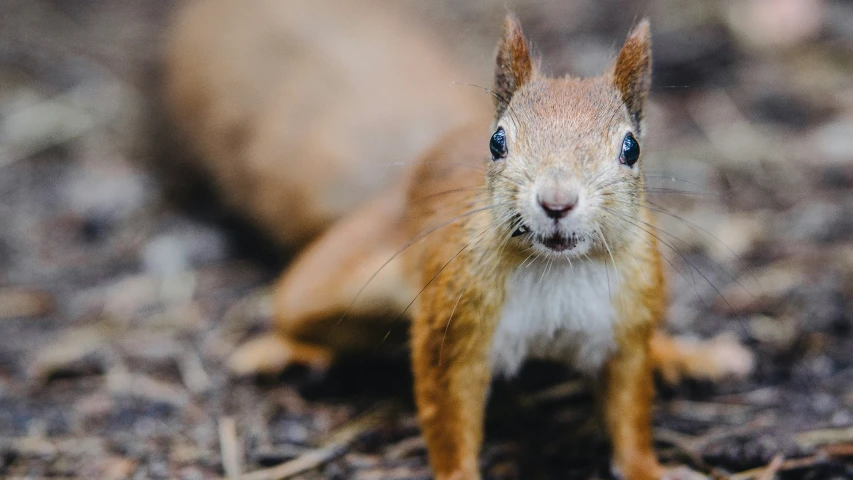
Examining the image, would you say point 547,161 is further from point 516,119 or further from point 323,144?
point 323,144

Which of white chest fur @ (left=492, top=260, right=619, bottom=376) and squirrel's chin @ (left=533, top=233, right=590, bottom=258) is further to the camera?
white chest fur @ (left=492, top=260, right=619, bottom=376)

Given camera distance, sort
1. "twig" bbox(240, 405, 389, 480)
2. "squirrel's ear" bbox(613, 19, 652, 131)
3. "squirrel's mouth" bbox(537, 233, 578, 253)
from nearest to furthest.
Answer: "squirrel's mouth" bbox(537, 233, 578, 253) < "squirrel's ear" bbox(613, 19, 652, 131) < "twig" bbox(240, 405, 389, 480)

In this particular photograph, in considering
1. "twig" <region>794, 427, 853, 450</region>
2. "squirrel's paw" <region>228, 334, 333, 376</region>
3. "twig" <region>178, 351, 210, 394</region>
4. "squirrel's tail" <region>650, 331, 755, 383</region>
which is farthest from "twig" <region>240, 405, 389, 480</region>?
"twig" <region>794, 427, 853, 450</region>

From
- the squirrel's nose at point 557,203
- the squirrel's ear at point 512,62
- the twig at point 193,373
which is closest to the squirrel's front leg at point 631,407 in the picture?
the squirrel's nose at point 557,203

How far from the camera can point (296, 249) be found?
4320 mm

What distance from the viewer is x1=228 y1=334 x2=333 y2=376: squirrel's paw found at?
12.3 ft

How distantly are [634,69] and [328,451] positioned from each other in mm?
1711

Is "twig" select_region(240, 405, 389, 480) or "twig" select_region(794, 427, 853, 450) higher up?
"twig" select_region(240, 405, 389, 480)

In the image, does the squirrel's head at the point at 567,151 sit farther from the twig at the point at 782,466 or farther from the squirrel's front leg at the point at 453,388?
the twig at the point at 782,466

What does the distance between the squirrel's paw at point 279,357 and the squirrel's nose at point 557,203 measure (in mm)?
1735

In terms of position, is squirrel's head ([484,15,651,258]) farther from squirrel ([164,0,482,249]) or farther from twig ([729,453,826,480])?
squirrel ([164,0,482,249])

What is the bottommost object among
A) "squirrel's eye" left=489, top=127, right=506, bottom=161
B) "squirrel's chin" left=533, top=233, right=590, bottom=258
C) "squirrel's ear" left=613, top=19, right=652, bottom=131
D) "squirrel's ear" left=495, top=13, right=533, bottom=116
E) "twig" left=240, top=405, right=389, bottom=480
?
"twig" left=240, top=405, right=389, bottom=480

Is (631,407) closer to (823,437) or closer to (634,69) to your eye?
(823,437)

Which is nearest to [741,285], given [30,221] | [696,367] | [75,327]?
[696,367]
